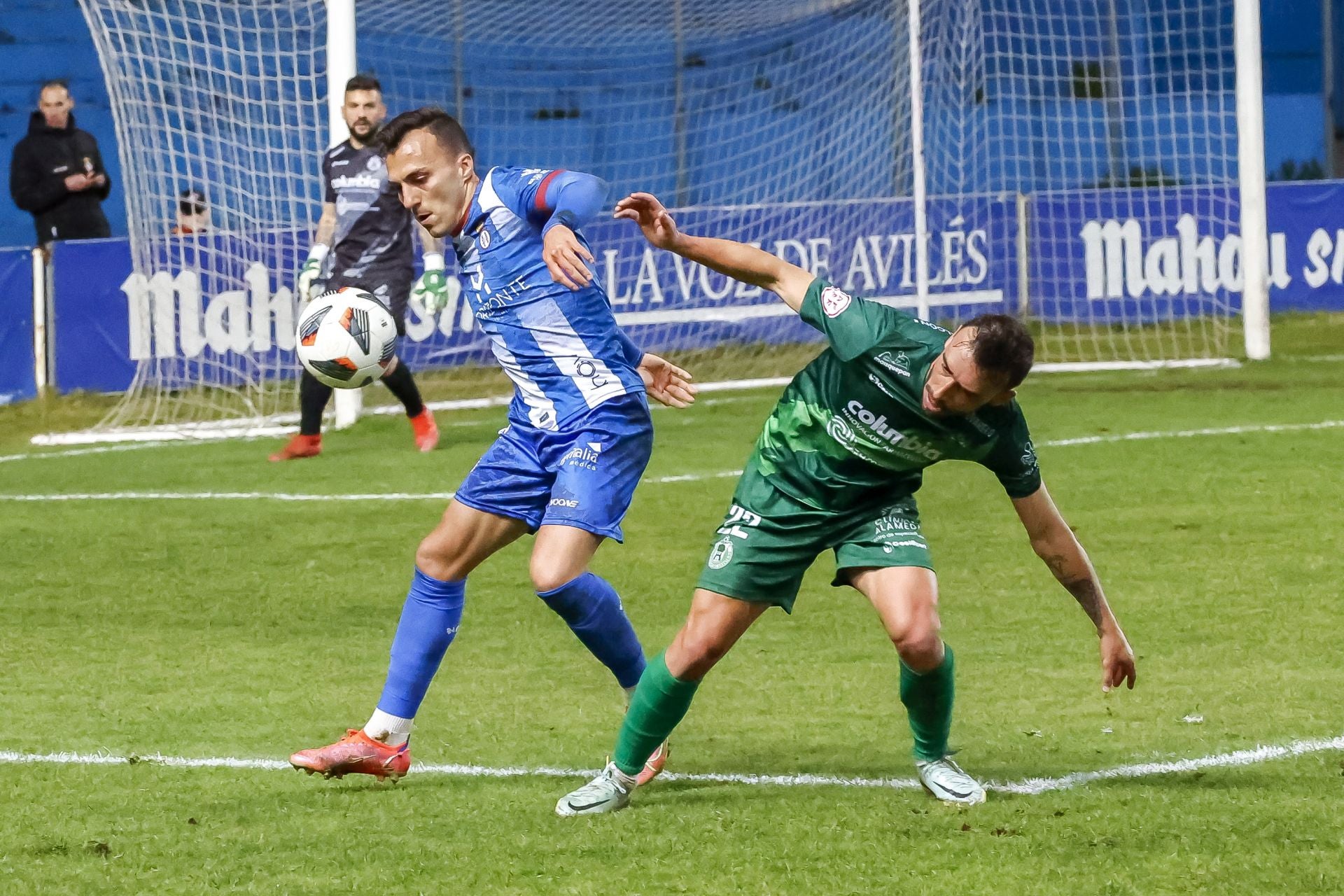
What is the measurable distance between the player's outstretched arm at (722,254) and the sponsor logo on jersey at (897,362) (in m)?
0.26

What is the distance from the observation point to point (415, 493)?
10680 mm

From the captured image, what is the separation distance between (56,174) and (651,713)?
12.5 meters

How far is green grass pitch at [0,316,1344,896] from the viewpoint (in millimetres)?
4504

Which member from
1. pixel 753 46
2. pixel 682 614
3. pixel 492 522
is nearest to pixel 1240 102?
pixel 753 46

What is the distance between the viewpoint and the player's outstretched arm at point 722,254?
4.80m

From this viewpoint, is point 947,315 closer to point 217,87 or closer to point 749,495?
point 217,87

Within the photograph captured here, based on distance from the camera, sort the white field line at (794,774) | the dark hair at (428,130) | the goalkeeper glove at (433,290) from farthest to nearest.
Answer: the goalkeeper glove at (433,290)
the dark hair at (428,130)
the white field line at (794,774)

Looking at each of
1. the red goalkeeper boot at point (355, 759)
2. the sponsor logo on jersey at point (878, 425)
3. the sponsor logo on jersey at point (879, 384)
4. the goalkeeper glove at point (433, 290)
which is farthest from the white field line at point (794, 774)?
the goalkeeper glove at point (433, 290)

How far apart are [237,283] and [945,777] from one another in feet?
33.4

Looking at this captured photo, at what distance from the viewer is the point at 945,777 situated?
16.3 ft

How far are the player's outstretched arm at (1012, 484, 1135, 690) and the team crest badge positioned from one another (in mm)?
714

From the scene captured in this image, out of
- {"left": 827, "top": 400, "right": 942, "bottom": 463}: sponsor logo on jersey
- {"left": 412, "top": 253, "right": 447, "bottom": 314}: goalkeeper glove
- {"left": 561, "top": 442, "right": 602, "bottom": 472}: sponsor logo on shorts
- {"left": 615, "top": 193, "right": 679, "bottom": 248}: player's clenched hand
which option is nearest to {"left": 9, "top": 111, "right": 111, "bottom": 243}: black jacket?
{"left": 412, "top": 253, "right": 447, "bottom": 314}: goalkeeper glove

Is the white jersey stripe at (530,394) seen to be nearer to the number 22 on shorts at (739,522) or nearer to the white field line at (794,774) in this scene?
the number 22 on shorts at (739,522)

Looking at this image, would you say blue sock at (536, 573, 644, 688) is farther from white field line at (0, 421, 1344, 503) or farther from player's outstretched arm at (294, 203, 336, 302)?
player's outstretched arm at (294, 203, 336, 302)
